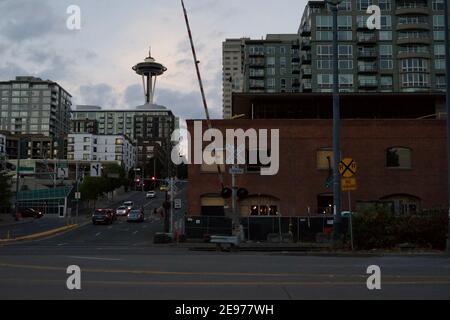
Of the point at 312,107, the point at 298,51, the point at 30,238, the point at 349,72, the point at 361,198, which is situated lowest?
the point at 30,238

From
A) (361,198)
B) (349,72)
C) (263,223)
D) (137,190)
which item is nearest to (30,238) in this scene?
(263,223)

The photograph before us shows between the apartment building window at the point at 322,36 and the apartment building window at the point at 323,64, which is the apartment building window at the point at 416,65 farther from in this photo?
the apartment building window at the point at 322,36

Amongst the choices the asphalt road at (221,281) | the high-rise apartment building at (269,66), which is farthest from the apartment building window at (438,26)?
the asphalt road at (221,281)

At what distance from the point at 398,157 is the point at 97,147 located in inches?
4966

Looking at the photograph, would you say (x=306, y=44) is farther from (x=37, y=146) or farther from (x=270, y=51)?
(x=37, y=146)

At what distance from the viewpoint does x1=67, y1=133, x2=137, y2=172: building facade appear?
155375 millimetres

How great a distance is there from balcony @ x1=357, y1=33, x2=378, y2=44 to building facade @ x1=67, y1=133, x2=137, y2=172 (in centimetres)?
7846

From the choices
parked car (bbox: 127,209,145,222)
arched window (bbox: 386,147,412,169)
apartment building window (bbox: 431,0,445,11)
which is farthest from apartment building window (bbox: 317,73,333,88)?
arched window (bbox: 386,147,412,169)

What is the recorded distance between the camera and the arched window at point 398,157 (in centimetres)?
4259

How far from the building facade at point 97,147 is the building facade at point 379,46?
72.2 m

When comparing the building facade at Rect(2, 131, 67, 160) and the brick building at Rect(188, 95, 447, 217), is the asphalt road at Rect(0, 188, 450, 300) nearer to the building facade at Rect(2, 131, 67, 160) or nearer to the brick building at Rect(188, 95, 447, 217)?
the brick building at Rect(188, 95, 447, 217)

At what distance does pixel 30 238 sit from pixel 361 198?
24760 millimetres
